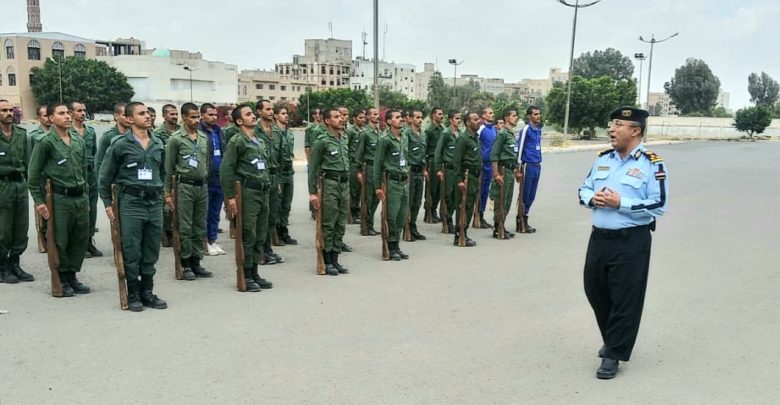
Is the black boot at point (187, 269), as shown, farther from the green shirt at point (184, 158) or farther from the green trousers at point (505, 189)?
the green trousers at point (505, 189)

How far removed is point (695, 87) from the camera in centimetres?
8238

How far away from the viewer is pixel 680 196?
14484mm

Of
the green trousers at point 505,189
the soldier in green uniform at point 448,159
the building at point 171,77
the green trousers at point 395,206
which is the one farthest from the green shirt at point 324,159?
the building at point 171,77

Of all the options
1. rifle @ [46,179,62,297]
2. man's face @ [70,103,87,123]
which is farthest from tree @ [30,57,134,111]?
rifle @ [46,179,62,297]

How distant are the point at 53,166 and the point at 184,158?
4.29ft

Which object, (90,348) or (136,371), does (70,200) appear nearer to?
(90,348)

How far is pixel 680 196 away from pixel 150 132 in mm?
12124

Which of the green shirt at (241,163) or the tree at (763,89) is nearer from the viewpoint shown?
the green shirt at (241,163)

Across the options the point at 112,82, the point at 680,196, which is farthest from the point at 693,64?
the point at 680,196

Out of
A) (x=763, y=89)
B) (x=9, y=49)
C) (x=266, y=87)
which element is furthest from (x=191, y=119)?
(x=763, y=89)

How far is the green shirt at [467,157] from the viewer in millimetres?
9086

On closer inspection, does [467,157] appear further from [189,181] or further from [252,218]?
[189,181]

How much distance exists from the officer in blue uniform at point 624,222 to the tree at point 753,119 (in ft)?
188

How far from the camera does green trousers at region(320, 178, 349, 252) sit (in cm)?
711
